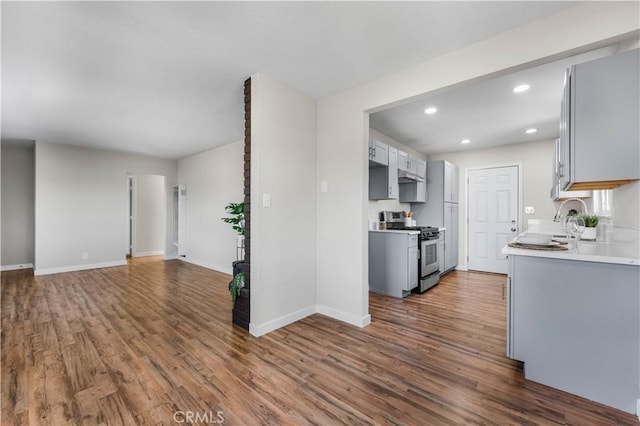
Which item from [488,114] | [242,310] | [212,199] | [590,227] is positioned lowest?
[242,310]

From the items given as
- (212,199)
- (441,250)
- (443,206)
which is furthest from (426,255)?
(212,199)

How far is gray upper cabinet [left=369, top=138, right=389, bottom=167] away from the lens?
3654 millimetres

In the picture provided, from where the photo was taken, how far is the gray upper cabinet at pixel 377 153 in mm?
3654

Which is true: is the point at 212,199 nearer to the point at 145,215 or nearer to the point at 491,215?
the point at 145,215

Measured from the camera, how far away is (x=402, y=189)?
16.9 feet

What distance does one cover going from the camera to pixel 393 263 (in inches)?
148

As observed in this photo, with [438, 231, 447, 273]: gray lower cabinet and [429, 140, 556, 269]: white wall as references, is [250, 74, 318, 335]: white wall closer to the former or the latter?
[438, 231, 447, 273]: gray lower cabinet

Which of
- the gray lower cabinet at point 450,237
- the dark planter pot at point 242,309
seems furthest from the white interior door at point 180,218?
the gray lower cabinet at point 450,237

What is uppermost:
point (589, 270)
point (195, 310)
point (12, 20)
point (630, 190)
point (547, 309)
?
point (12, 20)

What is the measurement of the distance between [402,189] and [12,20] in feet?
16.5

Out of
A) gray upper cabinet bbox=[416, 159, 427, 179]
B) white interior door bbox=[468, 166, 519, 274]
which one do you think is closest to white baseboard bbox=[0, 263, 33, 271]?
gray upper cabinet bbox=[416, 159, 427, 179]

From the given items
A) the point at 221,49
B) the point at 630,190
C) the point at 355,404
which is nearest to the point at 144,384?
the point at 355,404

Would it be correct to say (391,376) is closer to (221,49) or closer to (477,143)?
(221,49)

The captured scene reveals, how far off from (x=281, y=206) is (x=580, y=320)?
237 cm
